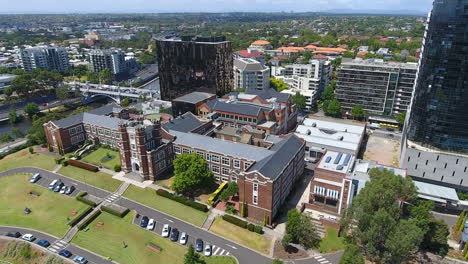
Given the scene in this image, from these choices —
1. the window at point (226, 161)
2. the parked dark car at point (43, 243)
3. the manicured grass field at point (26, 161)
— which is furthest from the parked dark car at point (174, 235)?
the manicured grass field at point (26, 161)

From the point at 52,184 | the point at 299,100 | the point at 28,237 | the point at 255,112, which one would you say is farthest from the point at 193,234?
the point at 299,100

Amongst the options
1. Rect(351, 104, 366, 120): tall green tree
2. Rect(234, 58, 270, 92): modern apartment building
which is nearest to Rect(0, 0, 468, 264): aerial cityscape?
Rect(351, 104, 366, 120): tall green tree

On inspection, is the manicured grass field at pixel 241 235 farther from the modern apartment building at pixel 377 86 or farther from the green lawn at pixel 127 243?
the modern apartment building at pixel 377 86

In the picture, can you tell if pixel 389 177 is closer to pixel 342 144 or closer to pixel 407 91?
pixel 342 144

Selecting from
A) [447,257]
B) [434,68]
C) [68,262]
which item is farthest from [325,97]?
[68,262]

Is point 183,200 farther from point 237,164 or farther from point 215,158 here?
point 237,164

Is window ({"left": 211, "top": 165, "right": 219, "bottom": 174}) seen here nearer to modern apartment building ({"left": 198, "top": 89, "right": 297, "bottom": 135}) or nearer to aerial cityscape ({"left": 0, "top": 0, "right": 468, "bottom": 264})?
aerial cityscape ({"left": 0, "top": 0, "right": 468, "bottom": 264})
